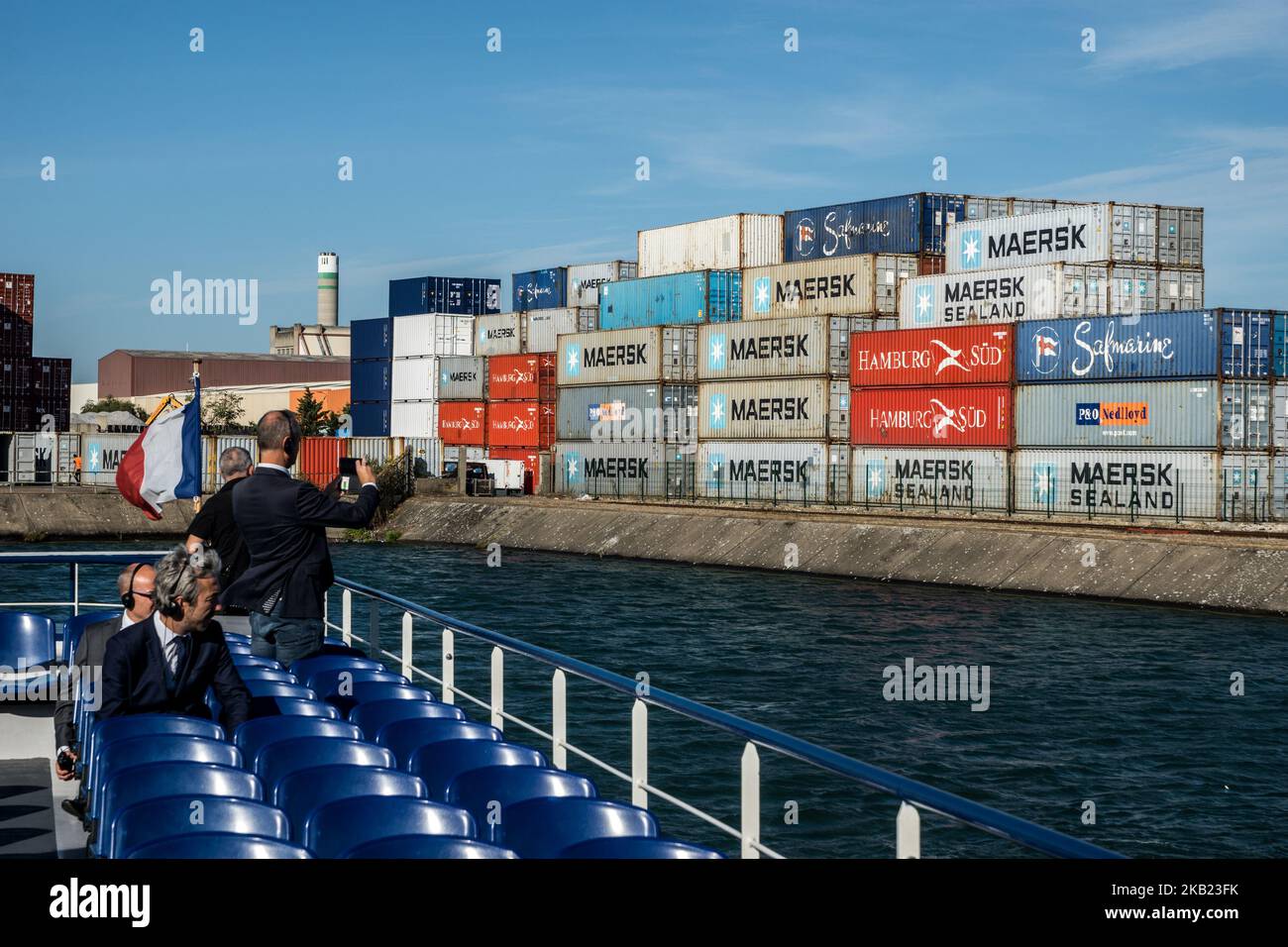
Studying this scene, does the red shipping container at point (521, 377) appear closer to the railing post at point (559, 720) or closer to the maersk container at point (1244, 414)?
the maersk container at point (1244, 414)

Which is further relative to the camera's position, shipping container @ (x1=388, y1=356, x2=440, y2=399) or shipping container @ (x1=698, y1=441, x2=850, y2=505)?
shipping container @ (x1=388, y1=356, x2=440, y2=399)

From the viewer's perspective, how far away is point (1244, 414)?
42.4 metres

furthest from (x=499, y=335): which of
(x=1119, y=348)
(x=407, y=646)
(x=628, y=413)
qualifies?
(x=407, y=646)

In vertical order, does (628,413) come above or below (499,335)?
below

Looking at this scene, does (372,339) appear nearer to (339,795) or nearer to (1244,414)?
(1244,414)

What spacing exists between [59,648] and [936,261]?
163 feet

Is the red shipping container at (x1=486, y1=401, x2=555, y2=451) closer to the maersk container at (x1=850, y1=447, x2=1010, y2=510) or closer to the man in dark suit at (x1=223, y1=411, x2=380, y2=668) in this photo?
the maersk container at (x1=850, y1=447, x2=1010, y2=510)

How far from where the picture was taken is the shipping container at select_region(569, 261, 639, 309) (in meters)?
75.6

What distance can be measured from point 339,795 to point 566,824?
0.96 metres

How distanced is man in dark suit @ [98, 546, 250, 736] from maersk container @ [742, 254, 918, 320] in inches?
1935

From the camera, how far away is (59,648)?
10.7 meters

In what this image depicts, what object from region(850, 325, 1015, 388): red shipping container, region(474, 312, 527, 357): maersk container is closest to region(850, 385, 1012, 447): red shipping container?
region(850, 325, 1015, 388): red shipping container

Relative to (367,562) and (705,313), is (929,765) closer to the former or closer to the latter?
(367,562)

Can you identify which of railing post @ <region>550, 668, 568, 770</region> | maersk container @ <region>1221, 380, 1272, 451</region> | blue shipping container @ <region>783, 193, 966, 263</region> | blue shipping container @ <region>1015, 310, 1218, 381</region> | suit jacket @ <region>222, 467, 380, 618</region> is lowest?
railing post @ <region>550, 668, 568, 770</region>
